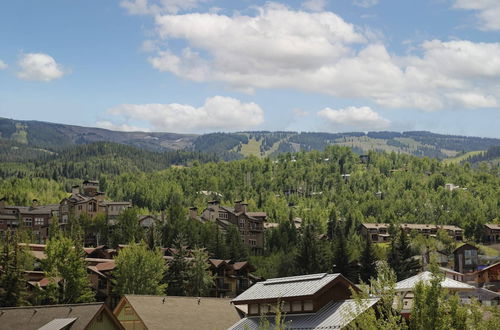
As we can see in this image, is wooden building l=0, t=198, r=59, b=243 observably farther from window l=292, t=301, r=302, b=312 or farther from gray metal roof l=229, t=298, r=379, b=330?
gray metal roof l=229, t=298, r=379, b=330

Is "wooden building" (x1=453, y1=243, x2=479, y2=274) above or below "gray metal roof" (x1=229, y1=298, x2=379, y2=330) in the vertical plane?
below

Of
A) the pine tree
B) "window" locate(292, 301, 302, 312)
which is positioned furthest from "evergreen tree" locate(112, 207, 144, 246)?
"window" locate(292, 301, 302, 312)

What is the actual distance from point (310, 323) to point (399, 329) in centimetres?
2505

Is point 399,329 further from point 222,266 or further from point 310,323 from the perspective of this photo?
point 222,266

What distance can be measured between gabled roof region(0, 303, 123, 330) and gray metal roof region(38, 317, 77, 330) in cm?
18

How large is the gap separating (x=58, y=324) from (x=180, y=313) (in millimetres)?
16969

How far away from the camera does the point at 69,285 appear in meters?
89.7

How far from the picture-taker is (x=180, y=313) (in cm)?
7531

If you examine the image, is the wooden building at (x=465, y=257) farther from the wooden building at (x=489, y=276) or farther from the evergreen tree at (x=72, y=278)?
the evergreen tree at (x=72, y=278)

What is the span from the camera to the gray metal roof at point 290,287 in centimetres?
6106

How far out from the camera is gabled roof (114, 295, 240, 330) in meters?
72.4

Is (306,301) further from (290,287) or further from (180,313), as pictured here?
(180,313)

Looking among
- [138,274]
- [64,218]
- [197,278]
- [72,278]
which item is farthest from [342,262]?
[64,218]

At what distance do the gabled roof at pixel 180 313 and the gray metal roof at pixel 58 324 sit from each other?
1099cm
